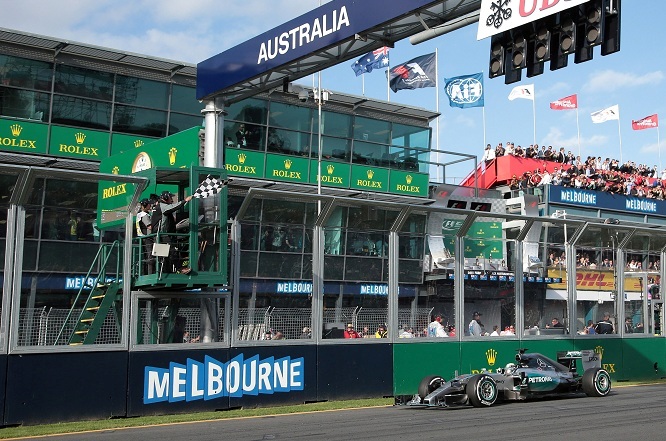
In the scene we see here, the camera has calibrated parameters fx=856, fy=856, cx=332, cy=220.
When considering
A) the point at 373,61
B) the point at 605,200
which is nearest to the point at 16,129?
the point at 373,61

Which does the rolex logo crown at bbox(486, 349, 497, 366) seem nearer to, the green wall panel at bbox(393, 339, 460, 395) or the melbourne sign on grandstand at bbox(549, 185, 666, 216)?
the green wall panel at bbox(393, 339, 460, 395)

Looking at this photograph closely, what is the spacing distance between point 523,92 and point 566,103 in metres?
3.56

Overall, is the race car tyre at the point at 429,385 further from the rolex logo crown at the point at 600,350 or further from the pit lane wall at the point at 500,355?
the rolex logo crown at the point at 600,350

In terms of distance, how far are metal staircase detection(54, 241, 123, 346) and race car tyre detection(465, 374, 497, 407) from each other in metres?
6.36

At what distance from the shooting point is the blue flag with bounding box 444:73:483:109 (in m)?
37.0

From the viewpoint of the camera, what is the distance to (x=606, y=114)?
4797cm

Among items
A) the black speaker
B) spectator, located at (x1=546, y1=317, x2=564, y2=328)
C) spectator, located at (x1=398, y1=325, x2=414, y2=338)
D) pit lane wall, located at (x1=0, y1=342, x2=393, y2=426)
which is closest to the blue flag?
spectator, located at (x1=546, y1=317, x2=564, y2=328)

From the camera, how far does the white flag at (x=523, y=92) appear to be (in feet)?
146

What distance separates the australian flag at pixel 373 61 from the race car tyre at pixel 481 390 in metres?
21.7

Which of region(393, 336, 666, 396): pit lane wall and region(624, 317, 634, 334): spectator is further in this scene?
region(624, 317, 634, 334): spectator

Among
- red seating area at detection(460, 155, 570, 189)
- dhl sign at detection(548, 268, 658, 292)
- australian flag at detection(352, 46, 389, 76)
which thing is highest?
australian flag at detection(352, 46, 389, 76)

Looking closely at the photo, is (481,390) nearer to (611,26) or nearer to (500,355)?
(500,355)

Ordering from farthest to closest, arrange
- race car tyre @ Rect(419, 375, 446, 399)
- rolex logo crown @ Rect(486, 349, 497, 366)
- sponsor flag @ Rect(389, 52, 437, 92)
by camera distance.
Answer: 1. sponsor flag @ Rect(389, 52, 437, 92)
2. rolex logo crown @ Rect(486, 349, 497, 366)
3. race car tyre @ Rect(419, 375, 446, 399)

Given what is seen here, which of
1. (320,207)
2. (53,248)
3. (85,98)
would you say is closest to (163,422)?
(53,248)
